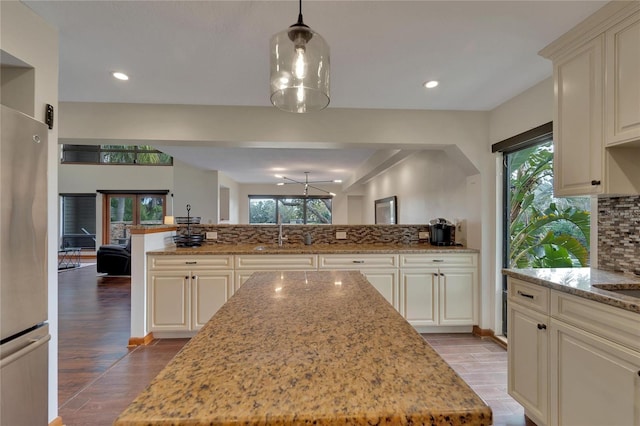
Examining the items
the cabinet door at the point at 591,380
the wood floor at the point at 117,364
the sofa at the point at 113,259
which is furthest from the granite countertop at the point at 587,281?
the sofa at the point at 113,259

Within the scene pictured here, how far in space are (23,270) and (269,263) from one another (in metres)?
1.95

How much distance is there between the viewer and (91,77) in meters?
2.41

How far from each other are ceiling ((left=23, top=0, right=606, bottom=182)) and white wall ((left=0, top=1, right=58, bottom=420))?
3.8 inches

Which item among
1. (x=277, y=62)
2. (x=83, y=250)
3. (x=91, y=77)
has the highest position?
(x=91, y=77)

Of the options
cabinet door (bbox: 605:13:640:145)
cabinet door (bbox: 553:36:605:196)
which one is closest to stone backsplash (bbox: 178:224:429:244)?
cabinet door (bbox: 553:36:605:196)

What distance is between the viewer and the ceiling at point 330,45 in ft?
5.40

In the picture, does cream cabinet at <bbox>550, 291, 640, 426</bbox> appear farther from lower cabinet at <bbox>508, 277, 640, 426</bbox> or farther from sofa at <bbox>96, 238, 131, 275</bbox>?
sofa at <bbox>96, 238, 131, 275</bbox>

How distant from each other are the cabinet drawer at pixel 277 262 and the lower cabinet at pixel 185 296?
188 mm

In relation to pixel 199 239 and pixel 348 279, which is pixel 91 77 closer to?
pixel 199 239

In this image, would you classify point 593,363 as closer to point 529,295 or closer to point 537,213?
point 529,295

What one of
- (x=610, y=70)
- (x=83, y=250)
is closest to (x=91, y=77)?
(x=610, y=70)

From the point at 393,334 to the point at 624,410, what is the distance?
1.21m

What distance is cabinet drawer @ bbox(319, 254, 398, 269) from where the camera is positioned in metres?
3.12

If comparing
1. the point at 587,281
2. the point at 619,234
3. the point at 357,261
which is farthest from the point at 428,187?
the point at 587,281
